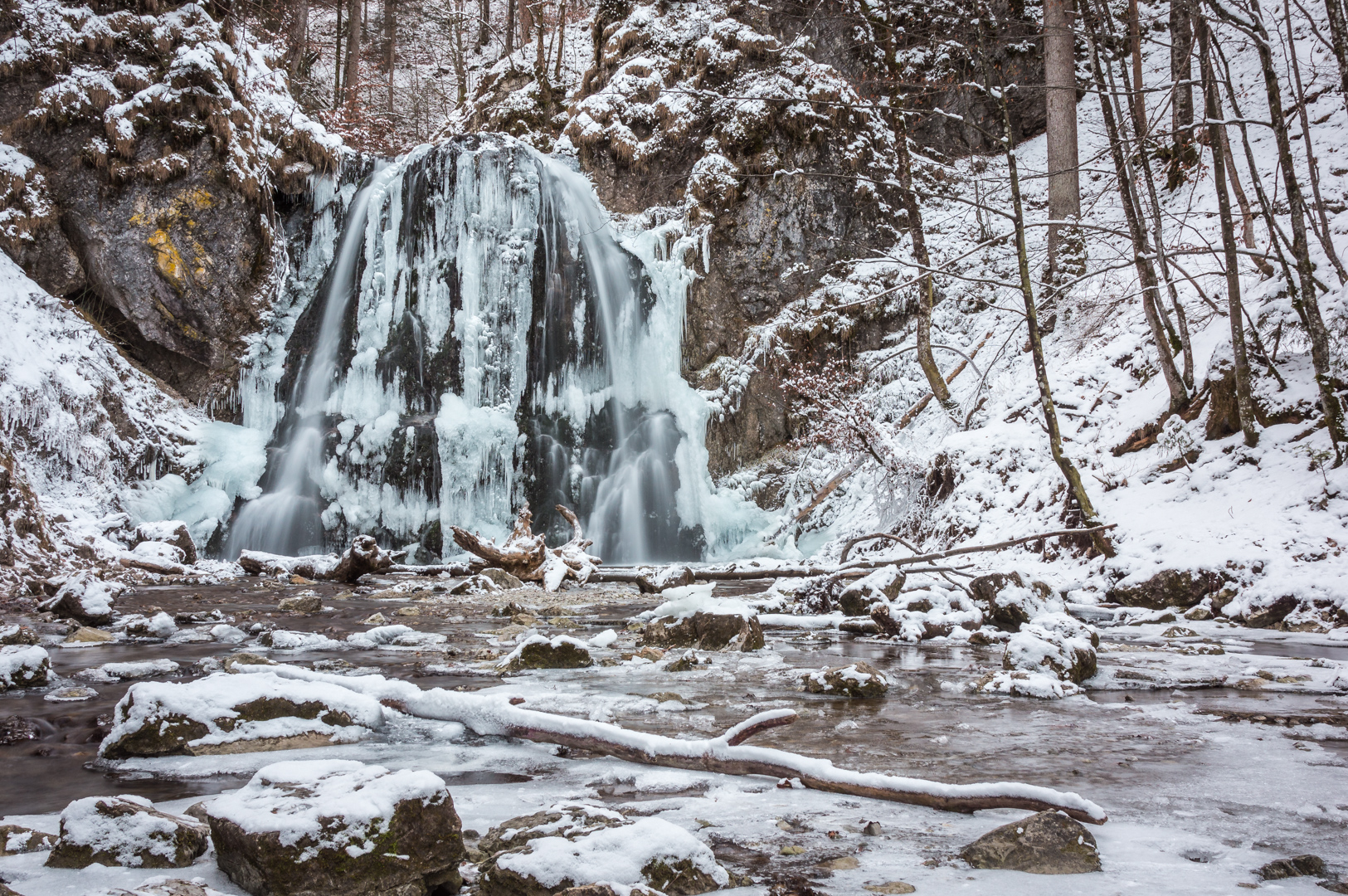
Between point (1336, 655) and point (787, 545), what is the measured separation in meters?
8.40

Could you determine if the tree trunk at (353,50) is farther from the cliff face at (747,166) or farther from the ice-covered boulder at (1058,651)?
the ice-covered boulder at (1058,651)

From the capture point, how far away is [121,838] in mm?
1555

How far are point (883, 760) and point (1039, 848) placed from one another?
84 cm

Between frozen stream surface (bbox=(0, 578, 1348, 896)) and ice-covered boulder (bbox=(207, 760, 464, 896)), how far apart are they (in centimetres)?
17

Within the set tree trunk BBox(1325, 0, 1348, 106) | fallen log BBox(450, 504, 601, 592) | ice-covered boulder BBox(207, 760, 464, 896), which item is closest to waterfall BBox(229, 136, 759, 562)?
fallen log BBox(450, 504, 601, 592)

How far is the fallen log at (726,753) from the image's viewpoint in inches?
70.6

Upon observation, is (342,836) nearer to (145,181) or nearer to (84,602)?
(84,602)

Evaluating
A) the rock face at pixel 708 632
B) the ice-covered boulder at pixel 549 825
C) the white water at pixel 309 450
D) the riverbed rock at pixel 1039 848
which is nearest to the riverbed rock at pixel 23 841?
the ice-covered boulder at pixel 549 825

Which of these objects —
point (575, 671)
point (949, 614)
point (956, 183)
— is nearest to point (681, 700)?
point (575, 671)

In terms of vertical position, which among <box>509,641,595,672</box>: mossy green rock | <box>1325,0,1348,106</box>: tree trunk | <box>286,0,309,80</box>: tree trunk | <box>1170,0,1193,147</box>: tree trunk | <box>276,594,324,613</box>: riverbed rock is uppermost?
<box>286,0,309,80</box>: tree trunk

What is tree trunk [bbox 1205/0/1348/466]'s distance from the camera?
16.2 feet

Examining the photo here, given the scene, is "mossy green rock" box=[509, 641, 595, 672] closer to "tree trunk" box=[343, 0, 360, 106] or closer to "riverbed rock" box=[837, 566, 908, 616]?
"riverbed rock" box=[837, 566, 908, 616]

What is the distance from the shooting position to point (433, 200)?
1452cm

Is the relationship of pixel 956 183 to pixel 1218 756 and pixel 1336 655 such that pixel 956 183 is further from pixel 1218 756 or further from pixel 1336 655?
pixel 1218 756
